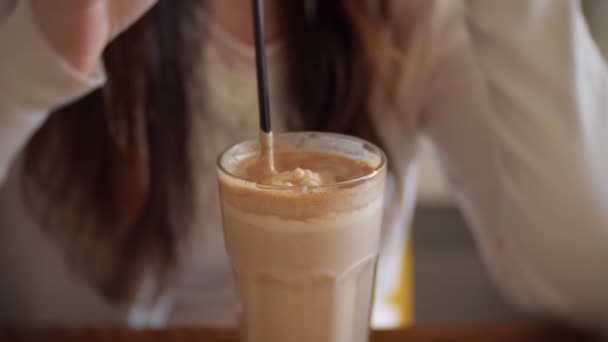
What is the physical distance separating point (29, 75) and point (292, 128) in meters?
0.40

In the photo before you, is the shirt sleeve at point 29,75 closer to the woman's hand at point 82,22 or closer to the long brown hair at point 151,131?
the woman's hand at point 82,22

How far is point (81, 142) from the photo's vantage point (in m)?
0.85

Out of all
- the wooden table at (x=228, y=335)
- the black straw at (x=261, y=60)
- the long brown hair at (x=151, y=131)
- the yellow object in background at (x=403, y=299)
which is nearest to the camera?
the black straw at (x=261, y=60)

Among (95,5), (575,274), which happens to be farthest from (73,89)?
(575,274)

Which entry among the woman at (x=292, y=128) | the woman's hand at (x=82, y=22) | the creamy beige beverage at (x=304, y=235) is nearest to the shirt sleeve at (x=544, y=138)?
the woman at (x=292, y=128)

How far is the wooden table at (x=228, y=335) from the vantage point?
681mm

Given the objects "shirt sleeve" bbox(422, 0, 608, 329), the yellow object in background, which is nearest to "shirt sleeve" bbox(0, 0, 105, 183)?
"shirt sleeve" bbox(422, 0, 608, 329)

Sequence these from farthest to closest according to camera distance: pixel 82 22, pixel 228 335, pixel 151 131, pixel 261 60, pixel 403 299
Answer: pixel 403 299
pixel 151 131
pixel 228 335
pixel 82 22
pixel 261 60

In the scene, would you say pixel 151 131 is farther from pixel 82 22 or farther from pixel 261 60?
pixel 261 60

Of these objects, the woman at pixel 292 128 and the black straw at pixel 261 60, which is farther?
the woman at pixel 292 128

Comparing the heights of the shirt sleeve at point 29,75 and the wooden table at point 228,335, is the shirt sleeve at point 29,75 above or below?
above

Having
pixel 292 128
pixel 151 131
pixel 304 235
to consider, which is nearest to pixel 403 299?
pixel 292 128

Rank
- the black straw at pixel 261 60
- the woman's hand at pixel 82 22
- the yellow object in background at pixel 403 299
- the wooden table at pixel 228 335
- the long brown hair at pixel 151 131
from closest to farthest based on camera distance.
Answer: the black straw at pixel 261 60
the woman's hand at pixel 82 22
the wooden table at pixel 228 335
the long brown hair at pixel 151 131
the yellow object in background at pixel 403 299

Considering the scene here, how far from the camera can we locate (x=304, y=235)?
0.48 m
